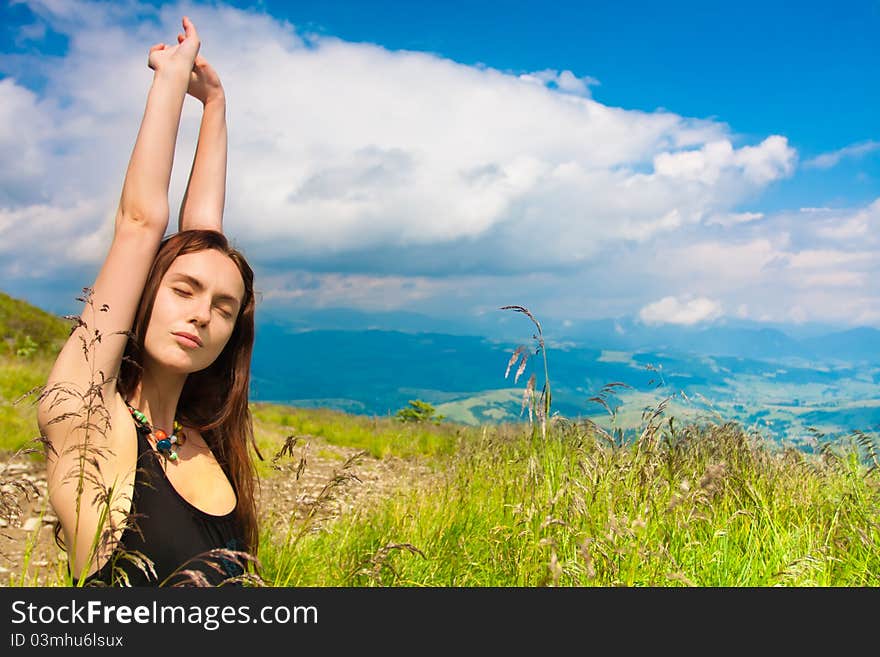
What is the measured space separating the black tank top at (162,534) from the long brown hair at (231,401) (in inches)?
12.3

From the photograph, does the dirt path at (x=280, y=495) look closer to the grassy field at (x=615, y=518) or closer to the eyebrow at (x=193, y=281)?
the grassy field at (x=615, y=518)

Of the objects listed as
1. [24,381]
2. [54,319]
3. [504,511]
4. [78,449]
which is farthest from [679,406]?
[54,319]

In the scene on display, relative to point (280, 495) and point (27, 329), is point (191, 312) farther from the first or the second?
point (27, 329)

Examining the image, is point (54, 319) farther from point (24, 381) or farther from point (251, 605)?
point (251, 605)

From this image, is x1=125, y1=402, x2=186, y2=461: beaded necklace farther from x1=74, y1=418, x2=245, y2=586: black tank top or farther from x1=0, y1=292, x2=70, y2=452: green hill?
x1=0, y1=292, x2=70, y2=452: green hill

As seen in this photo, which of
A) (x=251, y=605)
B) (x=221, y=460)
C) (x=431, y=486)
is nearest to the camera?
→ (x=251, y=605)

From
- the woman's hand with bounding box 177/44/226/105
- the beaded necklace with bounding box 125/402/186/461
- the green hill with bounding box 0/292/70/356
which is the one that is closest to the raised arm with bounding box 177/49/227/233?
the woman's hand with bounding box 177/44/226/105

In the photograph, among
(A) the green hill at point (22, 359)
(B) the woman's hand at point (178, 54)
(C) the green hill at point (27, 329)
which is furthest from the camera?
(C) the green hill at point (27, 329)

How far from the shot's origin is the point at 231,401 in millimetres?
3229

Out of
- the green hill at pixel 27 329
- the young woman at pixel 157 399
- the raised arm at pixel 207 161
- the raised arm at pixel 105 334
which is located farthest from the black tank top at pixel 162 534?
the green hill at pixel 27 329

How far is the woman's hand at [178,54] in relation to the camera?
9.75 ft

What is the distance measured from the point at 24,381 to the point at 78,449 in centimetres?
1415

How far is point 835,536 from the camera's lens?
4.63 meters

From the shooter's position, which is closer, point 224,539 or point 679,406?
point 224,539
